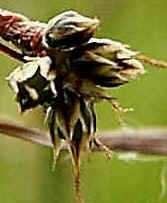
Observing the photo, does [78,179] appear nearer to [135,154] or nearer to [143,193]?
[135,154]

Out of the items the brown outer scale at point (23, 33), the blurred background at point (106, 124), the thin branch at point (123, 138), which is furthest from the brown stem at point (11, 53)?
the blurred background at point (106, 124)

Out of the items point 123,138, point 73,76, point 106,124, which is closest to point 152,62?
point 73,76

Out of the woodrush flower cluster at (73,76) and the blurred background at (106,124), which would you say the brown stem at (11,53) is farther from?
the blurred background at (106,124)

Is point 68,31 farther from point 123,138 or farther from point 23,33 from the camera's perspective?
point 123,138

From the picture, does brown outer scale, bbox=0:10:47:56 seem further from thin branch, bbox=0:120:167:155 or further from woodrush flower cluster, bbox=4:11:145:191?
thin branch, bbox=0:120:167:155

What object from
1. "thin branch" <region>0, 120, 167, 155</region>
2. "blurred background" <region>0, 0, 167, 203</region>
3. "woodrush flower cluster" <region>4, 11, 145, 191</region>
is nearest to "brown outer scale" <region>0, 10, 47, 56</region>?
"woodrush flower cluster" <region>4, 11, 145, 191</region>
